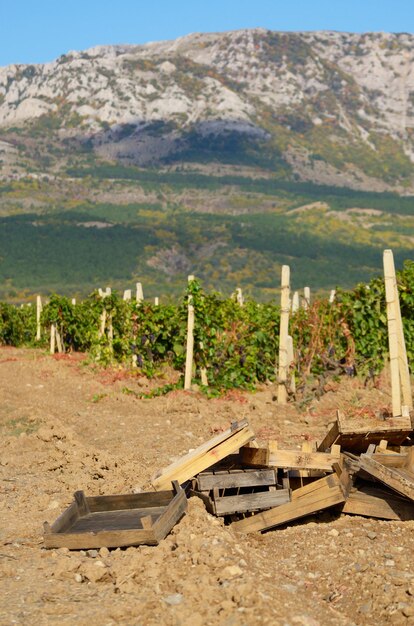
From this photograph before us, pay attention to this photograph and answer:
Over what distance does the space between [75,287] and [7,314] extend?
253 ft

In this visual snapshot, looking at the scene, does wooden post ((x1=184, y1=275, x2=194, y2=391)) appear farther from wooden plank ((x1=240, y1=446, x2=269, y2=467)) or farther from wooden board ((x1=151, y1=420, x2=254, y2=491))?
wooden board ((x1=151, y1=420, x2=254, y2=491))

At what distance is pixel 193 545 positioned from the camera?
6.89 m

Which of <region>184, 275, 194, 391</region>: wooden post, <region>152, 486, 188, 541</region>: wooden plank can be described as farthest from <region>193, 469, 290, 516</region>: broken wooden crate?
<region>184, 275, 194, 391</region>: wooden post

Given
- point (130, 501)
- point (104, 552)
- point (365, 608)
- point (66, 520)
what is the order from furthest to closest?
point (130, 501), point (66, 520), point (104, 552), point (365, 608)

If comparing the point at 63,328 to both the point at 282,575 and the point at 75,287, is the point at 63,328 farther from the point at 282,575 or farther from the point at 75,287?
the point at 75,287

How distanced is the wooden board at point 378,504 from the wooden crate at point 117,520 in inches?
61.4

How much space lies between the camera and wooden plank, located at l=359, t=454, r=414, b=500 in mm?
7668

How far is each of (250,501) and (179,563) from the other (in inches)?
56.4

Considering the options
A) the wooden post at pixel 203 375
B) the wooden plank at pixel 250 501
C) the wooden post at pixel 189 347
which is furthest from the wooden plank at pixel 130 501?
the wooden post at pixel 203 375

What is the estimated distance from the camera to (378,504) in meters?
8.07

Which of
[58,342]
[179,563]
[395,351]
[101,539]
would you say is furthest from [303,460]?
[58,342]

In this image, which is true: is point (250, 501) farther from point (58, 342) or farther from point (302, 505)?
point (58, 342)

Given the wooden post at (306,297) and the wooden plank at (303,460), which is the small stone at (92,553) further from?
the wooden post at (306,297)

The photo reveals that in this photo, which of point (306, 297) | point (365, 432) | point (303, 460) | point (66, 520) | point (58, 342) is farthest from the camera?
point (58, 342)
